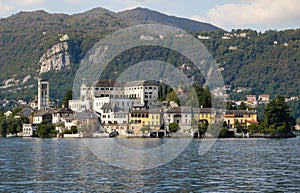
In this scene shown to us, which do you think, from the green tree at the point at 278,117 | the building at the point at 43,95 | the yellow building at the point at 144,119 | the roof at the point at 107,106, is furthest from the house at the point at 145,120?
the building at the point at 43,95

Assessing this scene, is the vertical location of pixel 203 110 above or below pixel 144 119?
above

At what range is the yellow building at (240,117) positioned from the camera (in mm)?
120025

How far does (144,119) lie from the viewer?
392ft

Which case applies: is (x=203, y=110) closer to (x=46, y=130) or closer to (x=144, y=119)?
(x=144, y=119)

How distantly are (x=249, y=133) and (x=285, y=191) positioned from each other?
79.5m

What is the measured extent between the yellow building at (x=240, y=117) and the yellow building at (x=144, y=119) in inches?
454

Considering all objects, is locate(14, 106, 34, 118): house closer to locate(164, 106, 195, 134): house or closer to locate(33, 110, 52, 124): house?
locate(33, 110, 52, 124): house

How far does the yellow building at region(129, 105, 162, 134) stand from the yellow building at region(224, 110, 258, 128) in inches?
454

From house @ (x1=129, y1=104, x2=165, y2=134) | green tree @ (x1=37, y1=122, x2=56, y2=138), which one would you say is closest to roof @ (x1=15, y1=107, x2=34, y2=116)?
green tree @ (x1=37, y1=122, x2=56, y2=138)

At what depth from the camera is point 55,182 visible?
37.9 meters

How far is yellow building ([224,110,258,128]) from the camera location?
120 meters

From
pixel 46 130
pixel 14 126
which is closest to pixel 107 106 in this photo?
pixel 46 130

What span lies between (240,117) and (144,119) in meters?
16.5

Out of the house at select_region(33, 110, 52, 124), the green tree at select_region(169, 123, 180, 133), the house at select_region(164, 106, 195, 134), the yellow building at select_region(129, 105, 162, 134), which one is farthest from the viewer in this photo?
the house at select_region(33, 110, 52, 124)
